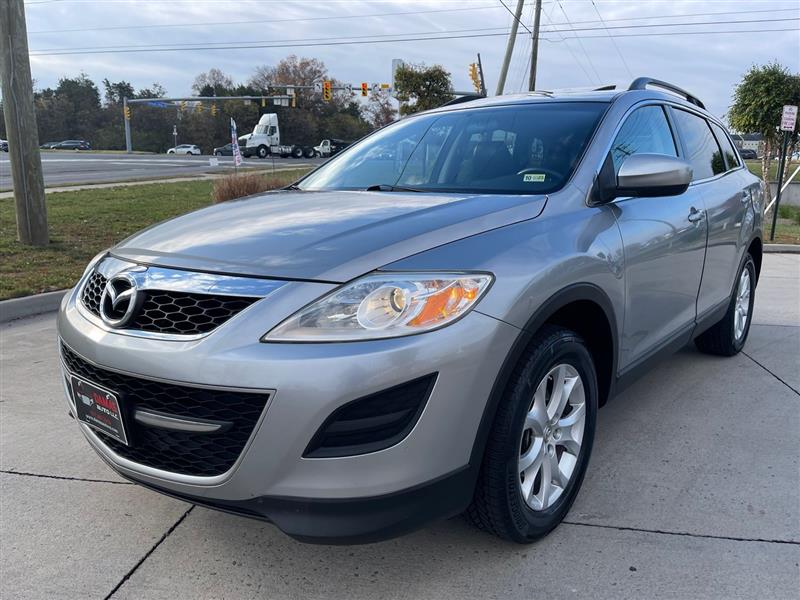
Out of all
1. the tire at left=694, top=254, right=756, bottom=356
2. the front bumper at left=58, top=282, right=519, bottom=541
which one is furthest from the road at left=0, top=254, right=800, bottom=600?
the tire at left=694, top=254, right=756, bottom=356

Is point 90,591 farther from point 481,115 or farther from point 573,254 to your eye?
point 481,115

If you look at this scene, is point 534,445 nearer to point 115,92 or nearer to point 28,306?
point 28,306

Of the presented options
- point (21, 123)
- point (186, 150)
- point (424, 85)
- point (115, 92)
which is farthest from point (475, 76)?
point (115, 92)

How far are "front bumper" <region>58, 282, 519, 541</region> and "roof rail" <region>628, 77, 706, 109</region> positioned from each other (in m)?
2.20

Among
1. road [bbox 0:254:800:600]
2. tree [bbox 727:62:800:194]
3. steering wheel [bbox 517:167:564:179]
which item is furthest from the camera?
tree [bbox 727:62:800:194]

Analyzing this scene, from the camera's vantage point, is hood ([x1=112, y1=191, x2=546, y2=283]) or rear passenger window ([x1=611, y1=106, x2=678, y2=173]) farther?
rear passenger window ([x1=611, y1=106, x2=678, y2=173])

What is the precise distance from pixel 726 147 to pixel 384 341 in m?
3.85

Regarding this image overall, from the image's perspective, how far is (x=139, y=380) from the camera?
7.02 feet

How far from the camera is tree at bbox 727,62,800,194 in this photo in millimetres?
15969

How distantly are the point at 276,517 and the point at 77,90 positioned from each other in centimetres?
10266

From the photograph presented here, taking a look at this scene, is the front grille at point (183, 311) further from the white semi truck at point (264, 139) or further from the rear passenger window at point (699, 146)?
the white semi truck at point (264, 139)

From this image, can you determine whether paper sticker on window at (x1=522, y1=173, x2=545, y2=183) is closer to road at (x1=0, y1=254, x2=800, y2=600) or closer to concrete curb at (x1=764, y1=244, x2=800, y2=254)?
road at (x1=0, y1=254, x2=800, y2=600)

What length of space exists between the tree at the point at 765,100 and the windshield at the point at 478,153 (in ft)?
49.9

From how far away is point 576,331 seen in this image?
2.80m
